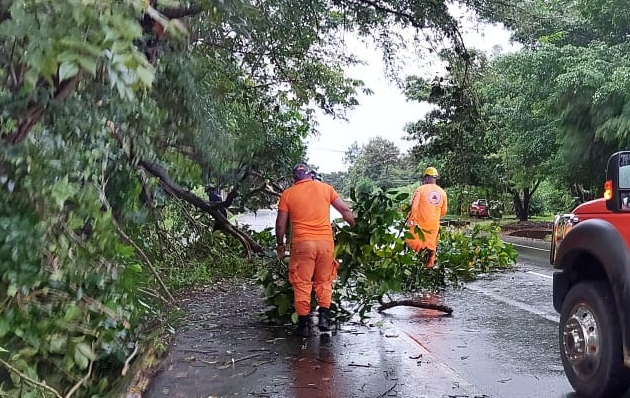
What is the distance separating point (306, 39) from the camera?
1091 cm

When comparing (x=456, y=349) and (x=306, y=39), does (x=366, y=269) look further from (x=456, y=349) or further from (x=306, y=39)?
(x=306, y=39)

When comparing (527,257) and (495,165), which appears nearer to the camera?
(527,257)

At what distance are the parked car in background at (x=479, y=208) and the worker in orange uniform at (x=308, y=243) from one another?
36.8m

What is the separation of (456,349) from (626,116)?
37.3ft

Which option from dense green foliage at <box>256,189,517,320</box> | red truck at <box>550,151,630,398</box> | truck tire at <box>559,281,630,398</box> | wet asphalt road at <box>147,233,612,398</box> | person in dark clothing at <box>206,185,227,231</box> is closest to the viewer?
red truck at <box>550,151,630,398</box>

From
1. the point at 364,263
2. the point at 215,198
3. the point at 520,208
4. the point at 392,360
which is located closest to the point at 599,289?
the point at 392,360

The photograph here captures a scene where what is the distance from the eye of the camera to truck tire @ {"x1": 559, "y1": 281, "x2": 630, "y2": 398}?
4367mm

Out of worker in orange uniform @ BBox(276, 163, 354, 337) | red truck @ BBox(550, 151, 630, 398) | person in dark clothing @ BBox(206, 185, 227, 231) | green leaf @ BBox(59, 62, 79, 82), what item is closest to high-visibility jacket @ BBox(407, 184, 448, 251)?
worker in orange uniform @ BBox(276, 163, 354, 337)

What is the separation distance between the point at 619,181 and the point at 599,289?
0.81 m

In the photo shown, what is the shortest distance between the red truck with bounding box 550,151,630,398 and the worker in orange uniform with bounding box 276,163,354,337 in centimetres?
256

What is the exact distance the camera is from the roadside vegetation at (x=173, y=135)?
2.97 m

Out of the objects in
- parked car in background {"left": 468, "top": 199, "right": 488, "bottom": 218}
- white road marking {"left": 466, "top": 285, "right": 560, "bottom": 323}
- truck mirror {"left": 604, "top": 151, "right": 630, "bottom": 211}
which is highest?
truck mirror {"left": 604, "top": 151, "right": 630, "bottom": 211}

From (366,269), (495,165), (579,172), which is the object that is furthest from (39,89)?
(495,165)

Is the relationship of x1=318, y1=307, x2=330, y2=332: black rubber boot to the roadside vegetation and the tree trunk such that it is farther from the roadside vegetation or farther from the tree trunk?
the tree trunk
